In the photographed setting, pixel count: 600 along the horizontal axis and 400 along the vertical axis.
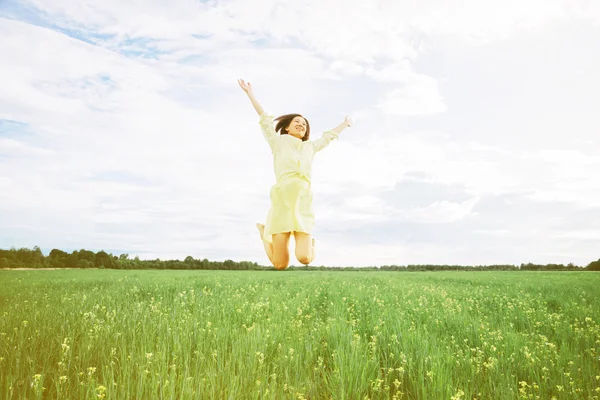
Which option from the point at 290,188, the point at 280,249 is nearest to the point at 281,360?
the point at 280,249

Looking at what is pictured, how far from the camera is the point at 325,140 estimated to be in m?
6.04

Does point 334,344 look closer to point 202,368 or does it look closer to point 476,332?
point 202,368

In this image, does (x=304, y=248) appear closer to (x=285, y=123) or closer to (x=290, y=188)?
(x=290, y=188)

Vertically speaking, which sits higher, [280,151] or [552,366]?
[280,151]

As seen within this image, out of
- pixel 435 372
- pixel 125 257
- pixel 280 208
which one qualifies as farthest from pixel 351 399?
pixel 125 257

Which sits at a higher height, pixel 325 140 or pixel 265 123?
pixel 265 123

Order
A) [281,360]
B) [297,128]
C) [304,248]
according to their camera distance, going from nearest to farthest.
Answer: [281,360]
[304,248]
[297,128]

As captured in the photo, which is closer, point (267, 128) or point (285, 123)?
point (267, 128)

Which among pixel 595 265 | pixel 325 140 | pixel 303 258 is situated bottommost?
pixel 595 265

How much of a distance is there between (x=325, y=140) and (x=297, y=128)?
446 mm

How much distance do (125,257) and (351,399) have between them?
60636 millimetres

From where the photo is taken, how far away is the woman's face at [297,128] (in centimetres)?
592

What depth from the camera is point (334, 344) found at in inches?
236

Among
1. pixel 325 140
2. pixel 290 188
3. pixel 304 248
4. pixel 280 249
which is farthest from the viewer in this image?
pixel 325 140
